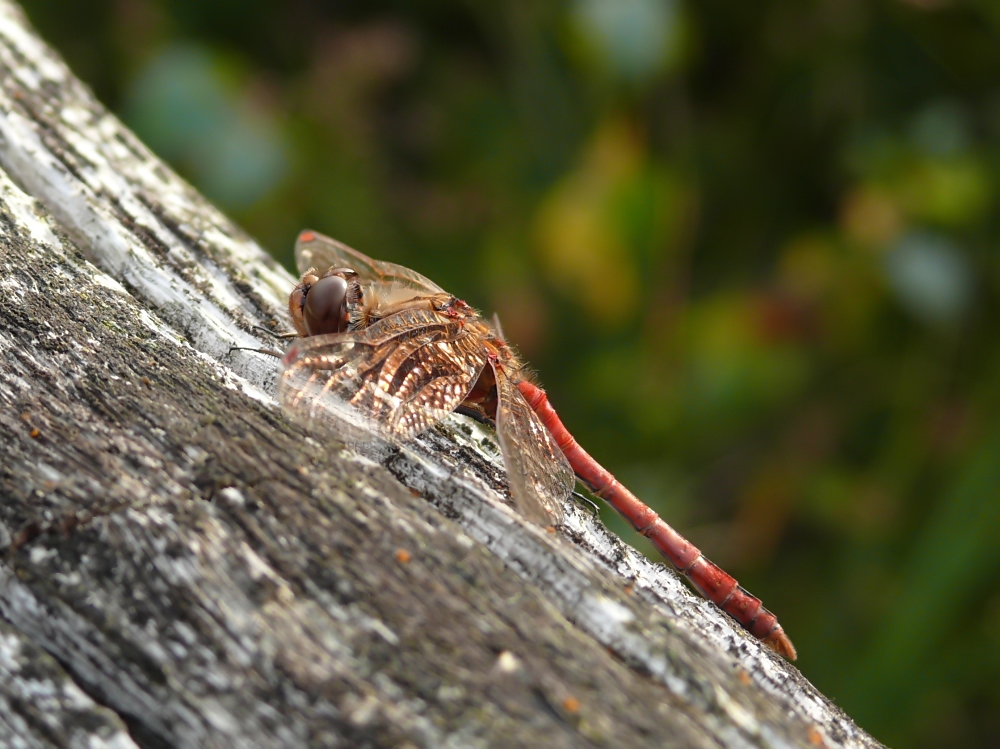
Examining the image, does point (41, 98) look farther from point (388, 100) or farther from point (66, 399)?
point (388, 100)

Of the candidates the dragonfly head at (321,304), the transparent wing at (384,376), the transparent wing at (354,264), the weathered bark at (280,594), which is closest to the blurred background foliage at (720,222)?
the transparent wing at (354,264)

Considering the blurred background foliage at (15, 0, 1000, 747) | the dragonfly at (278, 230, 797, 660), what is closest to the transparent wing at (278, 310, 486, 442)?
the dragonfly at (278, 230, 797, 660)

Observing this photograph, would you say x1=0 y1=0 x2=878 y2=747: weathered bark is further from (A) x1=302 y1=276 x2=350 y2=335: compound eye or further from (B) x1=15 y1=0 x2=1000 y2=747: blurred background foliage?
(B) x1=15 y1=0 x2=1000 y2=747: blurred background foliage

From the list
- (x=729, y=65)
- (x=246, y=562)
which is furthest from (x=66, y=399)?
(x=729, y=65)

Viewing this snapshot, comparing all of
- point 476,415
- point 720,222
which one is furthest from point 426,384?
point 720,222

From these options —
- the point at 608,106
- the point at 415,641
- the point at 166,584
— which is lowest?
the point at 166,584

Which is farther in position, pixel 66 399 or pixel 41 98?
pixel 41 98
